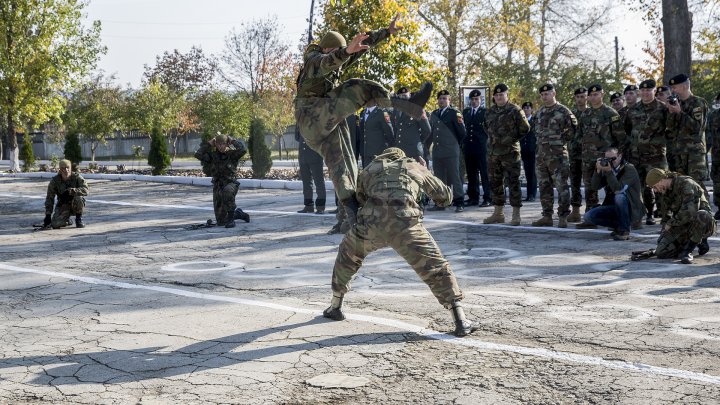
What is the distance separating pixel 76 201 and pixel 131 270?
4.77 m

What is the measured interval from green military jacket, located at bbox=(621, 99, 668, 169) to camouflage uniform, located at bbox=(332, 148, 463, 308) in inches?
241

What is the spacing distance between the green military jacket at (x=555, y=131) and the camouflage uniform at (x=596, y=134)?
33cm

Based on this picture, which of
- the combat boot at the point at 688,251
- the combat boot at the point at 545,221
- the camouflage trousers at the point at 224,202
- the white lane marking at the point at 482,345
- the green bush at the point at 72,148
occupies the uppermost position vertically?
the green bush at the point at 72,148

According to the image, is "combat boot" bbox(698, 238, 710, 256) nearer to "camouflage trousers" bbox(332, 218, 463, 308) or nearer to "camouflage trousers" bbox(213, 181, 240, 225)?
"camouflage trousers" bbox(332, 218, 463, 308)

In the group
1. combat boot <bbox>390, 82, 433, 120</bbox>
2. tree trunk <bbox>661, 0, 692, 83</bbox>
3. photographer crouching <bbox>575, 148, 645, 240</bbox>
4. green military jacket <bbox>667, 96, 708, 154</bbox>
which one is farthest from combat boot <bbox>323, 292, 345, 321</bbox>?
tree trunk <bbox>661, 0, 692, 83</bbox>

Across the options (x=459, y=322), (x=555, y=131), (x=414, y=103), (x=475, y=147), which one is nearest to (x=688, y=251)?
(x=555, y=131)

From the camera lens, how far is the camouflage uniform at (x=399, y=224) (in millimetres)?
5543

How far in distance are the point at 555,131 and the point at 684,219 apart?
3.15 m

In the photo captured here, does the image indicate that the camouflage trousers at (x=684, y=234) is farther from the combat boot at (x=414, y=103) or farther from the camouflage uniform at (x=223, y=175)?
the camouflage uniform at (x=223, y=175)

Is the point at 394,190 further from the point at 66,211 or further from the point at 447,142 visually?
the point at 66,211

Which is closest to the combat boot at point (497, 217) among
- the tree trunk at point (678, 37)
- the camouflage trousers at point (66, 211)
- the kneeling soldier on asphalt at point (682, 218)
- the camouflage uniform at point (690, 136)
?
the camouflage uniform at point (690, 136)

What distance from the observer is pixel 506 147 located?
37.0 feet

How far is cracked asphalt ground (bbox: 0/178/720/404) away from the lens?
14.8 ft

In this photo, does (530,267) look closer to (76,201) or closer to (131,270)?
(131,270)
